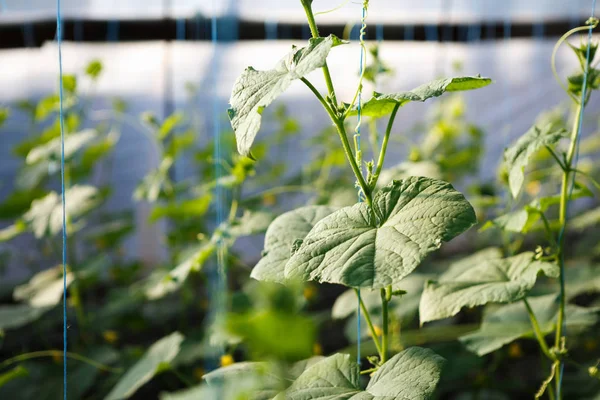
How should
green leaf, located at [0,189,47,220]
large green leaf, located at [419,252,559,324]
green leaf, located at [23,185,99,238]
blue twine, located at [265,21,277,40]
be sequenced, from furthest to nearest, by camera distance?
blue twine, located at [265,21,277,40]
green leaf, located at [0,189,47,220]
green leaf, located at [23,185,99,238]
large green leaf, located at [419,252,559,324]

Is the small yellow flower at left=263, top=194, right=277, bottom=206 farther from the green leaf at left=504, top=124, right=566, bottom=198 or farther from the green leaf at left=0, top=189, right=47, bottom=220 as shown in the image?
the green leaf at left=504, top=124, right=566, bottom=198

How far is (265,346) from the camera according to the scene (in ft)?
0.70

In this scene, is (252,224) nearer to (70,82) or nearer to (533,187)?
(70,82)

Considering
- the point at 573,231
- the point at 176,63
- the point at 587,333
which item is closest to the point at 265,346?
the point at 587,333

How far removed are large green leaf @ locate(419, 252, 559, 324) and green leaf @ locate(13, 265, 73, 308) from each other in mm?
969

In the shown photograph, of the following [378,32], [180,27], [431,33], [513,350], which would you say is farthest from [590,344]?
[180,27]

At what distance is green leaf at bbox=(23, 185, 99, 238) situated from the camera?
1.73 m

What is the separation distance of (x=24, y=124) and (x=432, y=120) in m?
1.89

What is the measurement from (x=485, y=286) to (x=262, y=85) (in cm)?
54

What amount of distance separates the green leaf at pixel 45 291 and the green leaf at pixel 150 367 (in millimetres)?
329

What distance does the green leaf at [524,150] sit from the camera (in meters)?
0.97

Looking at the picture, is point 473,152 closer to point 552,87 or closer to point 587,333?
point 587,333

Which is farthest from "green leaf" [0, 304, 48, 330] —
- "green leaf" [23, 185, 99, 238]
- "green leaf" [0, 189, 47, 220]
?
"green leaf" [0, 189, 47, 220]

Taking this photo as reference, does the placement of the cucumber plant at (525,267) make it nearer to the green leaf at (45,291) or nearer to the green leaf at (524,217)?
the green leaf at (524,217)
